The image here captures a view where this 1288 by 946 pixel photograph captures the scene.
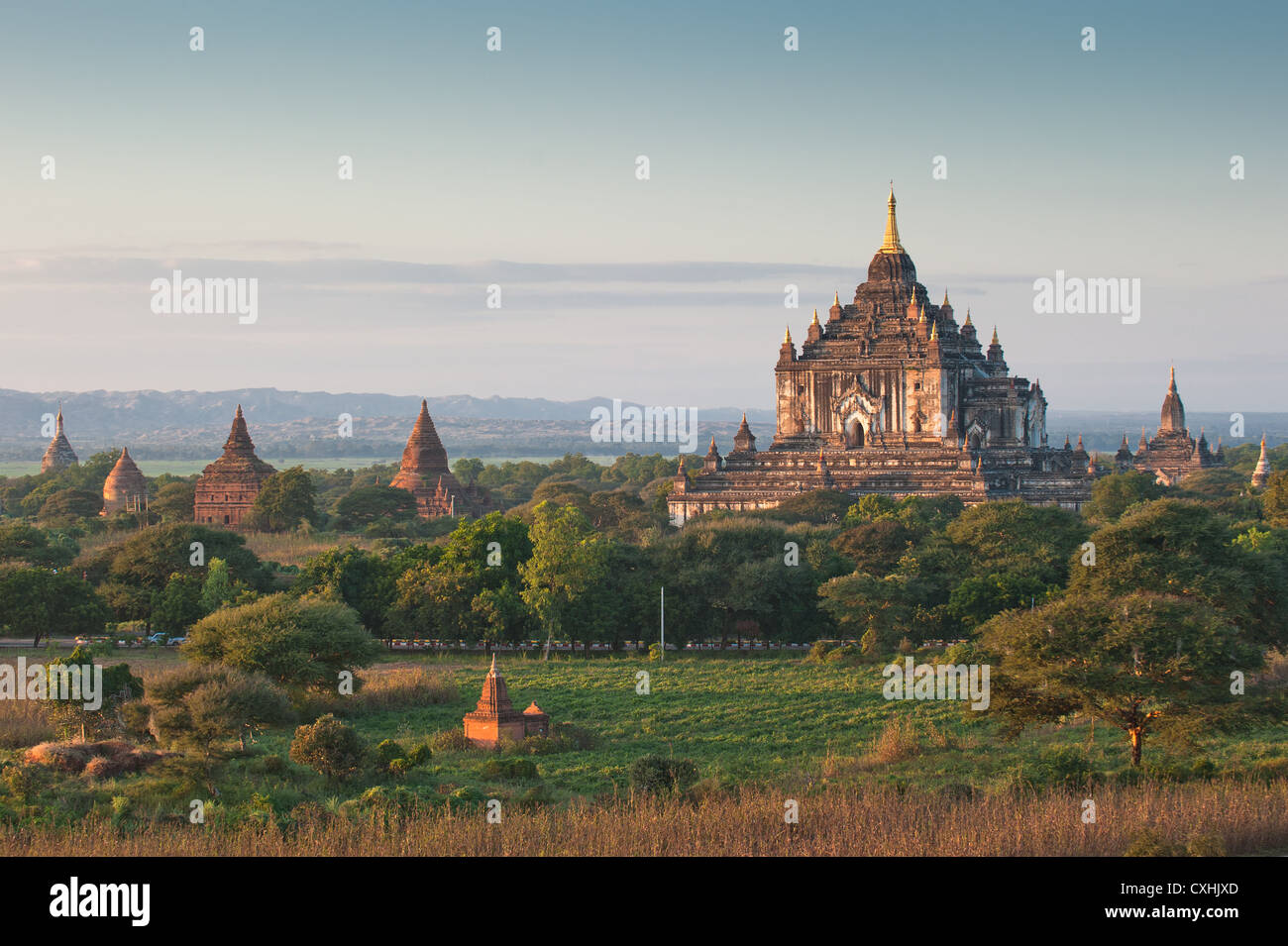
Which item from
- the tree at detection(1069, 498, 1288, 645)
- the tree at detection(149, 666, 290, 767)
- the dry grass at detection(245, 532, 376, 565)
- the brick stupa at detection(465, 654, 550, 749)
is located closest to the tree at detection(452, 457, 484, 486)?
the dry grass at detection(245, 532, 376, 565)

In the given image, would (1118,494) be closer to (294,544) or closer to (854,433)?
(854,433)

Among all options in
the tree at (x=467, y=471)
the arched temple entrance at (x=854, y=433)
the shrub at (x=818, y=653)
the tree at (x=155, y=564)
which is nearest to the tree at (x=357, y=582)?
the tree at (x=155, y=564)

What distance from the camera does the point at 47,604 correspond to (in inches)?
1909

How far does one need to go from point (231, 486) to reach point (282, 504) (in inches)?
227

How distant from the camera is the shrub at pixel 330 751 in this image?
94.1ft

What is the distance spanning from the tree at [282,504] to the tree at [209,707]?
5332cm

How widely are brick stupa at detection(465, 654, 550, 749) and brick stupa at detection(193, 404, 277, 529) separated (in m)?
56.3

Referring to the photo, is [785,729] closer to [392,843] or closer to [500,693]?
[500,693]

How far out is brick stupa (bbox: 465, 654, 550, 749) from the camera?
33.4 metres

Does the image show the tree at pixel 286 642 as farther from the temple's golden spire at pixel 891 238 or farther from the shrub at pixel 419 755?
the temple's golden spire at pixel 891 238

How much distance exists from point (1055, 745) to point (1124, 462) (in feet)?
288

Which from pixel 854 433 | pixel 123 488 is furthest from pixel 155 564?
pixel 123 488

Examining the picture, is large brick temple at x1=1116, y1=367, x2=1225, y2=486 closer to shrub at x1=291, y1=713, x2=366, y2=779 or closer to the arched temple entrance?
the arched temple entrance
